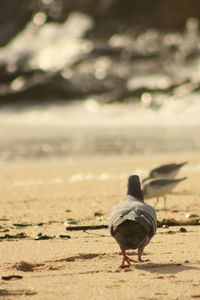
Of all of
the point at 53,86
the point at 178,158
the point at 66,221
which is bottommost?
the point at 66,221

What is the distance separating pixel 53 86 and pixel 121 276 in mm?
32165

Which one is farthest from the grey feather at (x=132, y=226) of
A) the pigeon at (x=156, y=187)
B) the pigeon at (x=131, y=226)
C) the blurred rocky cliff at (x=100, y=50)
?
the blurred rocky cliff at (x=100, y=50)

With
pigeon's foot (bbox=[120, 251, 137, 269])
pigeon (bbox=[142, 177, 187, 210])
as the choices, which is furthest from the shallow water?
pigeon's foot (bbox=[120, 251, 137, 269])

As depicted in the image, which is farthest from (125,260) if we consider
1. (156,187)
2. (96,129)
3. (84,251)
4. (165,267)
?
(96,129)

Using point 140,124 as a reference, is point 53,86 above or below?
above

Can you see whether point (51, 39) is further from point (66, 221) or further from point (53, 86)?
point (66, 221)

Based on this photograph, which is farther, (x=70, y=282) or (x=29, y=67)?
(x=29, y=67)

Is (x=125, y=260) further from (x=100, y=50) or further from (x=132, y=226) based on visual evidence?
(x=100, y=50)

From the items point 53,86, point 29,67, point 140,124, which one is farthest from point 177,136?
point 29,67

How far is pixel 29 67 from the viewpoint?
136 feet

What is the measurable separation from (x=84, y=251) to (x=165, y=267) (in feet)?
2.77

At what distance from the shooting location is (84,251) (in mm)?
6891

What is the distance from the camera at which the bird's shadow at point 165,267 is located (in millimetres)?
6107

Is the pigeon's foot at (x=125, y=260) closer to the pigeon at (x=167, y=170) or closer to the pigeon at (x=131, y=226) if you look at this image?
the pigeon at (x=131, y=226)
